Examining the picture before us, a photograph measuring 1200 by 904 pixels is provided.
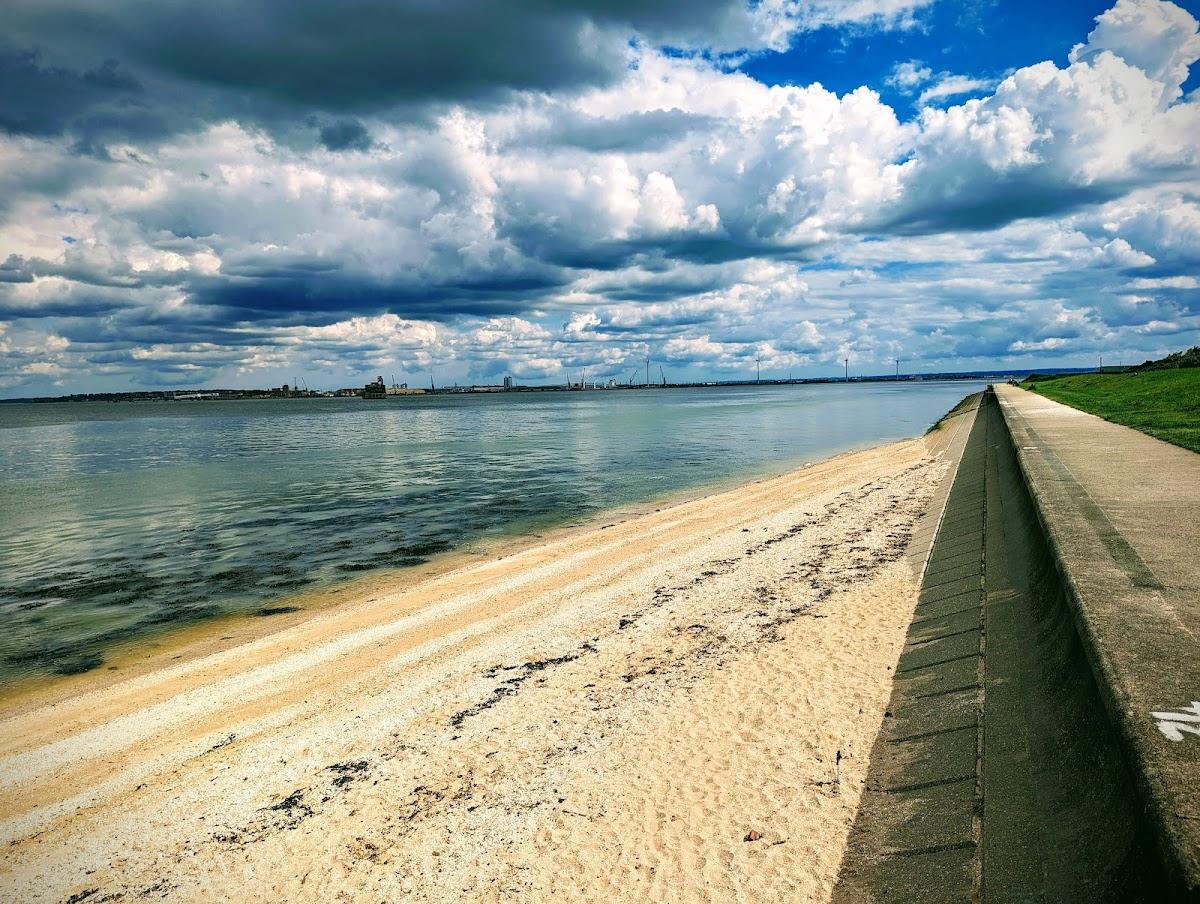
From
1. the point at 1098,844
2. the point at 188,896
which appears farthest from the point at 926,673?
the point at 188,896

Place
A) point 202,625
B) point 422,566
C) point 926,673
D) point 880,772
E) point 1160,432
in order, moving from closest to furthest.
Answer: point 880,772, point 926,673, point 202,625, point 422,566, point 1160,432

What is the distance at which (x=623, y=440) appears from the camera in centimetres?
5738

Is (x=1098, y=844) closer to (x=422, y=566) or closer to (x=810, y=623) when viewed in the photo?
Result: (x=810, y=623)

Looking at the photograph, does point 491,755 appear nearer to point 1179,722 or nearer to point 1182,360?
point 1179,722

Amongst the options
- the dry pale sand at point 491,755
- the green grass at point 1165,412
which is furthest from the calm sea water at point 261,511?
the green grass at point 1165,412

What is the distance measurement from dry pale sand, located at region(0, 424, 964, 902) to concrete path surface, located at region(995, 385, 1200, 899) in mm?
2095

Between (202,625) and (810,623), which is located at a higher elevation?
(810,623)

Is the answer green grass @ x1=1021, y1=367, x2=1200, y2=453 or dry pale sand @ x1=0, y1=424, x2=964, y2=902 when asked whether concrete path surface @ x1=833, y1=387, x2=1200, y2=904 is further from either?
green grass @ x1=1021, y1=367, x2=1200, y2=453

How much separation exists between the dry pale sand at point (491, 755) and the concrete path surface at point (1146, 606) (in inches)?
82.5

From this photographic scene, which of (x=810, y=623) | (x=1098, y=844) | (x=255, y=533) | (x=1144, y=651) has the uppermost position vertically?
(x=1144, y=651)

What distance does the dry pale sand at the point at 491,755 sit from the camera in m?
5.16

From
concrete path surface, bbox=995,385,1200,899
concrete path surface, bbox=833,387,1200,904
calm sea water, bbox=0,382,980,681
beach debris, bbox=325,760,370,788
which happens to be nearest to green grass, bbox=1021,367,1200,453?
concrete path surface, bbox=995,385,1200,899

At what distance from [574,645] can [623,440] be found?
47933 mm

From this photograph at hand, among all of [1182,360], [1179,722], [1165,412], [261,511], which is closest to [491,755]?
[1179,722]
